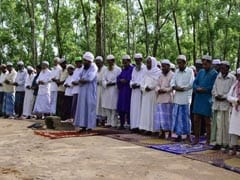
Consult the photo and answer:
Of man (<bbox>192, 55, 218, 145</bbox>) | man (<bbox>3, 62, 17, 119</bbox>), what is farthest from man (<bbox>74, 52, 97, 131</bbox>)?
man (<bbox>3, 62, 17, 119</bbox>)

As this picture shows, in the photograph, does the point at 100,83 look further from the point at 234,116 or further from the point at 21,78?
the point at 234,116

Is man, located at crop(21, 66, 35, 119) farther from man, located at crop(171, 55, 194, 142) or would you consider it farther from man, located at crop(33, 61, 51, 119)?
man, located at crop(171, 55, 194, 142)

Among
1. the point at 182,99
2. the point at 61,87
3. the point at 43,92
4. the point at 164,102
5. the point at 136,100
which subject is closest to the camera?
the point at 182,99

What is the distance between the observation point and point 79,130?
408 inches

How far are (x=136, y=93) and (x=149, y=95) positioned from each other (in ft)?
1.65

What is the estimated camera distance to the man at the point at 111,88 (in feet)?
36.7

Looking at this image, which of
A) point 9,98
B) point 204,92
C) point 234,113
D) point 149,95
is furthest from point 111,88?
point 234,113

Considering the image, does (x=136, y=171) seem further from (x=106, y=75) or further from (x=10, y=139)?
(x=106, y=75)

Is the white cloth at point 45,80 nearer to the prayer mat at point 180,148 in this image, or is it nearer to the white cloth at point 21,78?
the white cloth at point 21,78

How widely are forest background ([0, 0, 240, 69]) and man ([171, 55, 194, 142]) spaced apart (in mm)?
13242

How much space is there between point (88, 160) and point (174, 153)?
159 cm

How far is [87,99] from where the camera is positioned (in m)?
9.98

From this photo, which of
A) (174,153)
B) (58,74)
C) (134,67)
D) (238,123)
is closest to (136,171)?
(174,153)

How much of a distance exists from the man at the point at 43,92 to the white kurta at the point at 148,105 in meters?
4.02
